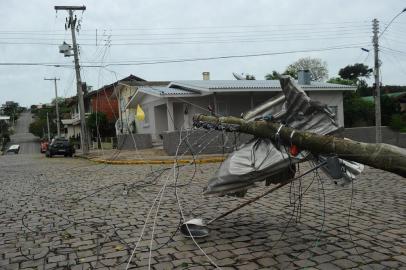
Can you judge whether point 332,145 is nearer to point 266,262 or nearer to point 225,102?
point 266,262

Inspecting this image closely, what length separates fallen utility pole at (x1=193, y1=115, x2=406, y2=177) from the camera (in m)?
4.14

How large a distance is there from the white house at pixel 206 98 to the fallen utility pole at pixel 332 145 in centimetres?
1527

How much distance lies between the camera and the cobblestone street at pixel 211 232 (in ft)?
16.1

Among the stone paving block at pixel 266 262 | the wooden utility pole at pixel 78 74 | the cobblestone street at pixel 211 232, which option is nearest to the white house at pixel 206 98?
the wooden utility pole at pixel 78 74

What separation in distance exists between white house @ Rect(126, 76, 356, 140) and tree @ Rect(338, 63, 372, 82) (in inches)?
1403

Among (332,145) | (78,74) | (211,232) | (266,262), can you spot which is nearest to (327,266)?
(266,262)

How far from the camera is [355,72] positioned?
61.4 meters

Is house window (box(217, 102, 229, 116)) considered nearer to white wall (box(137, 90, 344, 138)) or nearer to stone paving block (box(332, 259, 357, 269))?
white wall (box(137, 90, 344, 138))

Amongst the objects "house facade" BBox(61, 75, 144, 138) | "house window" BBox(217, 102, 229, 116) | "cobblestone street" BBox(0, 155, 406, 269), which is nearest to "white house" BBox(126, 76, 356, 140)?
"house window" BBox(217, 102, 229, 116)

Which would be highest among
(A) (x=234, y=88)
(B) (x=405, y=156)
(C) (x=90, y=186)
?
(A) (x=234, y=88)

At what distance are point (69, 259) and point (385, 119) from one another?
1251 inches

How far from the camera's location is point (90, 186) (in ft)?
38.4

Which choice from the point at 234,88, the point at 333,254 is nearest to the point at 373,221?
the point at 333,254

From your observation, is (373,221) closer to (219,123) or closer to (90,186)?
(219,123)
